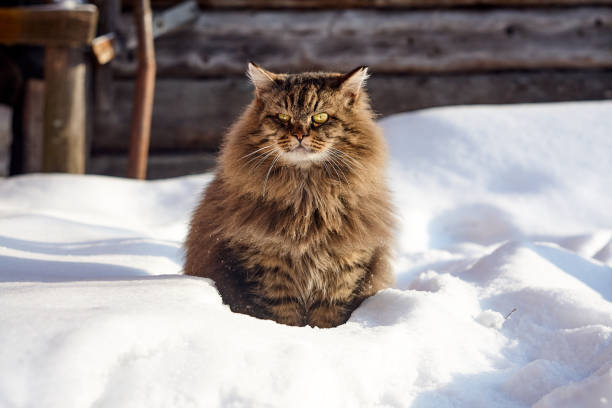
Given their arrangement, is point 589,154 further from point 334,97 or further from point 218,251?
point 218,251

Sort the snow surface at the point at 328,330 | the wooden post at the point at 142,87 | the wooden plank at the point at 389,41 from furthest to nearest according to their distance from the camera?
the wooden plank at the point at 389,41
the wooden post at the point at 142,87
the snow surface at the point at 328,330

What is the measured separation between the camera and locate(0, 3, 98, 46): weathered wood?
3.67 meters

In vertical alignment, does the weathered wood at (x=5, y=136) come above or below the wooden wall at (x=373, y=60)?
below

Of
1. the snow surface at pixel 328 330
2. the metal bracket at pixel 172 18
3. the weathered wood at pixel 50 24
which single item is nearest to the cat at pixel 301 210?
the snow surface at pixel 328 330

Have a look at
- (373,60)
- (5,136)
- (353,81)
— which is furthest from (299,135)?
(5,136)

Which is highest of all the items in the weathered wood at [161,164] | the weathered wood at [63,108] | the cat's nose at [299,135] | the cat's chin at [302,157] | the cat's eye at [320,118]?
the cat's eye at [320,118]

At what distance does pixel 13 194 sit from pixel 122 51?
65.3 inches

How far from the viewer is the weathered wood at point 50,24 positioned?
3.67 meters

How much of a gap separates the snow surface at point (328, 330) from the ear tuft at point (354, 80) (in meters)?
0.73

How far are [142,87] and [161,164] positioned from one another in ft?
3.12

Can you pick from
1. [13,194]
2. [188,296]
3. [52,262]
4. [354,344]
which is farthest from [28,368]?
[13,194]

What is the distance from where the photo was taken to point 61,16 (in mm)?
3666

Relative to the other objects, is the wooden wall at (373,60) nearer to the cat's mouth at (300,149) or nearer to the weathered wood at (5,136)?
the weathered wood at (5,136)

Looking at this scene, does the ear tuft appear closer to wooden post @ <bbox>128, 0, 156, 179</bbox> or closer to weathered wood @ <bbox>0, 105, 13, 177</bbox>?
wooden post @ <bbox>128, 0, 156, 179</bbox>
